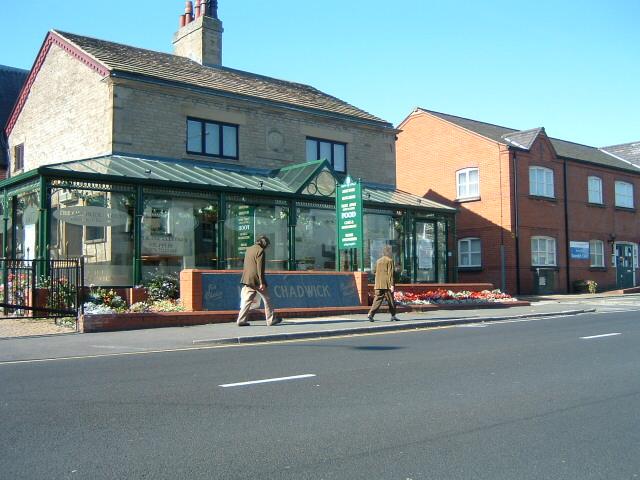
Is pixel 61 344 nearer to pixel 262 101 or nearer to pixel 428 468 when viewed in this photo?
pixel 428 468

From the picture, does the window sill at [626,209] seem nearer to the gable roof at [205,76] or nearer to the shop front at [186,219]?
the gable roof at [205,76]

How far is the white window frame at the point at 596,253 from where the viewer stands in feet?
115

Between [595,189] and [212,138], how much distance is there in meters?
21.9

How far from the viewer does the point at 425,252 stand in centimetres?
2489

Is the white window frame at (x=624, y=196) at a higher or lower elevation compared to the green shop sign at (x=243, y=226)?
higher

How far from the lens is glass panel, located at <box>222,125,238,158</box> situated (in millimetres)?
23219

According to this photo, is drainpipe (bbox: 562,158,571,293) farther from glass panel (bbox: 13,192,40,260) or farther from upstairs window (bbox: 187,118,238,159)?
glass panel (bbox: 13,192,40,260)

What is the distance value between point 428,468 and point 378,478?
1.39ft

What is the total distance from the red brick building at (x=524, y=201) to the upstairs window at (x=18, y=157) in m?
18.4

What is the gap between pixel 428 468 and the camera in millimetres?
4879

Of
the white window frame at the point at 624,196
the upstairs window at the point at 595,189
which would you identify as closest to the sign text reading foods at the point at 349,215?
the upstairs window at the point at 595,189

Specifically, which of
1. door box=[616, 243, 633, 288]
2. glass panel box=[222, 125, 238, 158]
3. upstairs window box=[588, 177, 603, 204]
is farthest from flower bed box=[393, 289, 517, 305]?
door box=[616, 243, 633, 288]

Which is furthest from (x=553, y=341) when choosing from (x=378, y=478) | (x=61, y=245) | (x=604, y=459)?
(x=61, y=245)

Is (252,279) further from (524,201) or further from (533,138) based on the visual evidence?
(533,138)
